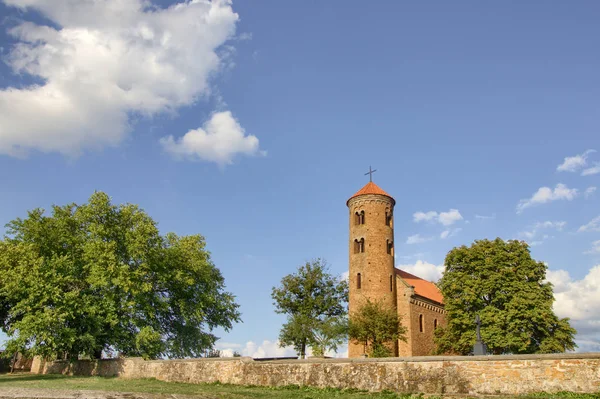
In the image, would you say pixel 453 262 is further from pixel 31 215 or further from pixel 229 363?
pixel 31 215

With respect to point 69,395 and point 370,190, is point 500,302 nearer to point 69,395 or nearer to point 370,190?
point 370,190

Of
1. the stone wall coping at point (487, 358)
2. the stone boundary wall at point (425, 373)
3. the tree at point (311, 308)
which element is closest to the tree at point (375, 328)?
the tree at point (311, 308)

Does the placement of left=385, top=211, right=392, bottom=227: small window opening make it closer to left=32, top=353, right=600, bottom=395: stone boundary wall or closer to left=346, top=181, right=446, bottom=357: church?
left=346, top=181, right=446, bottom=357: church

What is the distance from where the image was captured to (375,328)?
4284 cm

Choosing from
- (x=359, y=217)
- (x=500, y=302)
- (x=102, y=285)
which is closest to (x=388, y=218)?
(x=359, y=217)

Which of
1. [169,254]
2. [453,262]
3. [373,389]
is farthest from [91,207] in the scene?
[453,262]

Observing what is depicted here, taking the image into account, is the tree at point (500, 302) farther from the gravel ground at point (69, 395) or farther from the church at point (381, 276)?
the gravel ground at point (69, 395)

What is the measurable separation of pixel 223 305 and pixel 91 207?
13272mm

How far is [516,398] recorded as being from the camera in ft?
45.1

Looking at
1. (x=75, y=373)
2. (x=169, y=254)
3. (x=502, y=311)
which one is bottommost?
(x=75, y=373)

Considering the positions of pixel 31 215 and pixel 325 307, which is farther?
pixel 325 307

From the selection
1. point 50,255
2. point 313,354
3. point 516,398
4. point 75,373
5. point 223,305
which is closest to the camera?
point 516,398

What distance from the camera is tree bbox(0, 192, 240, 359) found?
2933 cm

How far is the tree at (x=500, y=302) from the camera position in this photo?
36.1 meters
